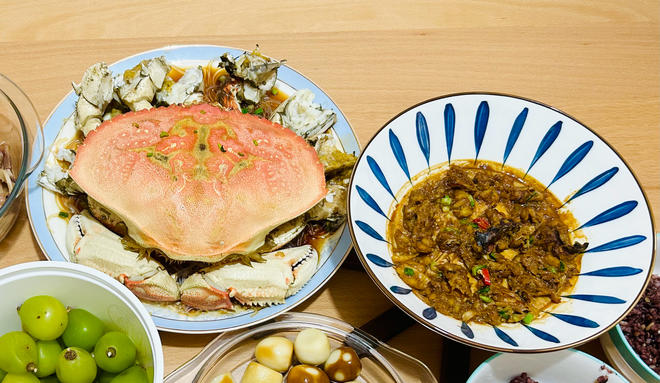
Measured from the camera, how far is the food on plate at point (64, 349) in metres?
0.98

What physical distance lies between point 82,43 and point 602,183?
4.95 feet

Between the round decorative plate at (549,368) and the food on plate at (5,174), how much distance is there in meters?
1.16

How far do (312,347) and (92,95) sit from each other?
848 mm

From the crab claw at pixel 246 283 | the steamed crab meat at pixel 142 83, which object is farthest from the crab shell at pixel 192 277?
the steamed crab meat at pixel 142 83

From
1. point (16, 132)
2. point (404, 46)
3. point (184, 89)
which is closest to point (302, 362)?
point (184, 89)

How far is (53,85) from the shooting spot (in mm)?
1582

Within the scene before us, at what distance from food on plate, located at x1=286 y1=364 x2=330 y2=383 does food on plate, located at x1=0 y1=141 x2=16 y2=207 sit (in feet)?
2.60

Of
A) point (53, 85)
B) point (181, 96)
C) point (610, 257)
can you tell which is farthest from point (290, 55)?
point (610, 257)

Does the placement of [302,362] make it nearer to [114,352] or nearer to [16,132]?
[114,352]

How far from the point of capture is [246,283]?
125 centimetres

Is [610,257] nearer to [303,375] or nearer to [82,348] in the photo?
[303,375]

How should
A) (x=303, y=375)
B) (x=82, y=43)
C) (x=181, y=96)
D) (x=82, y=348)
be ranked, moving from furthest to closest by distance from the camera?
(x=82, y=43) → (x=181, y=96) → (x=303, y=375) → (x=82, y=348)

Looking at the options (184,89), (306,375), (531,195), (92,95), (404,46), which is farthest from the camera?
(404,46)

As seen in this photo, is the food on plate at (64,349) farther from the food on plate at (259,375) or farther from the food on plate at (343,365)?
the food on plate at (343,365)
